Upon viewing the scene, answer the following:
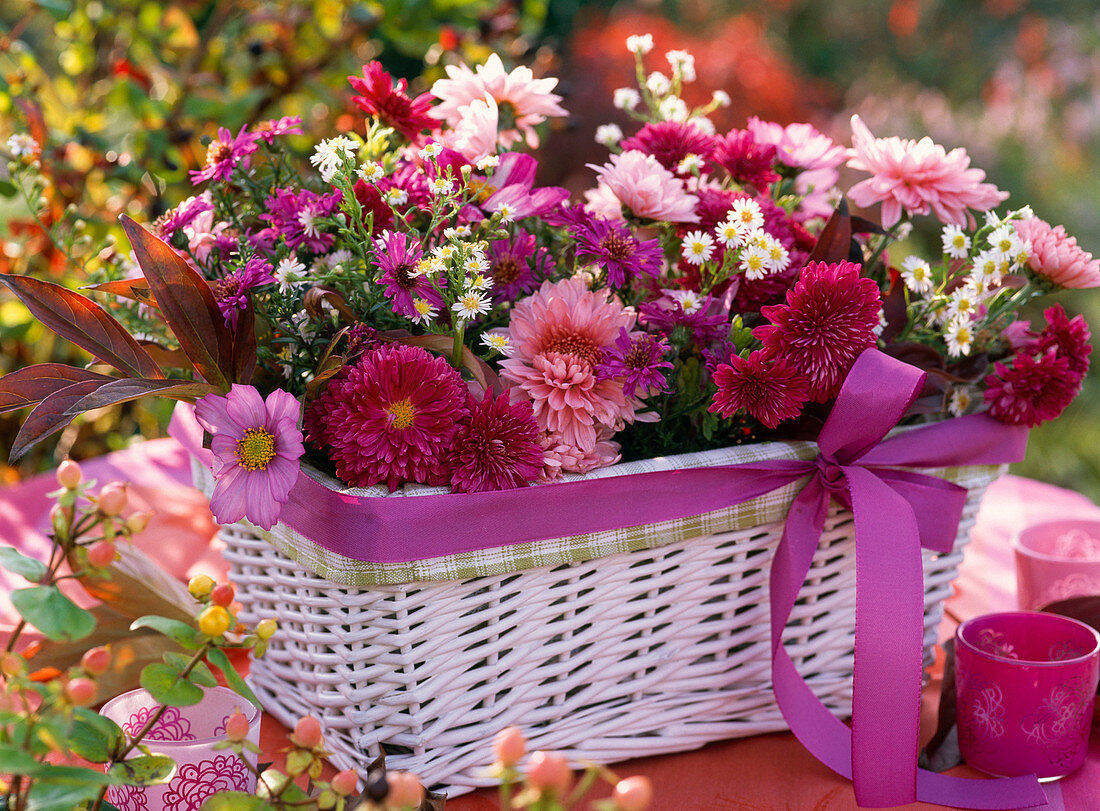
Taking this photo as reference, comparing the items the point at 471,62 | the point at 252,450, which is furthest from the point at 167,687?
the point at 471,62

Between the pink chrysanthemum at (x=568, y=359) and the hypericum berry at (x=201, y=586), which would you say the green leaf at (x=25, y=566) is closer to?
the hypericum berry at (x=201, y=586)

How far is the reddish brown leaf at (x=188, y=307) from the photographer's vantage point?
0.62 meters

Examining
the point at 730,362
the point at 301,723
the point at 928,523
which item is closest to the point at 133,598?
the point at 301,723

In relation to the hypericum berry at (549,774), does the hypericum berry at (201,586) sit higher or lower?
lower

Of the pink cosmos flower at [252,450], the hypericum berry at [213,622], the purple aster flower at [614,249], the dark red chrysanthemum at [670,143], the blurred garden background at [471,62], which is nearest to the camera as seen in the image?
the hypericum berry at [213,622]

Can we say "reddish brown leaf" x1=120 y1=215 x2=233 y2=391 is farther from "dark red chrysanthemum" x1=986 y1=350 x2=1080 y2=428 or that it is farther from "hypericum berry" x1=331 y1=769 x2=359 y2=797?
"dark red chrysanthemum" x1=986 y1=350 x2=1080 y2=428

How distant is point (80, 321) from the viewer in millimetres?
615

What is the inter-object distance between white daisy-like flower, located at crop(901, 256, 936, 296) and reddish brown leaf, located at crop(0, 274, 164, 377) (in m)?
0.56

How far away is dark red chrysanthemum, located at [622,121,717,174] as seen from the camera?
2.69ft

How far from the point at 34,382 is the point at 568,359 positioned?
1.12 ft

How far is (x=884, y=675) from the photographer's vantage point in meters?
0.63

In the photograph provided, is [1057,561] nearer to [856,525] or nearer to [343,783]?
[856,525]

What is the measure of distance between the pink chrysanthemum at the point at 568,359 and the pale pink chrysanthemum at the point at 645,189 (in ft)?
0.31

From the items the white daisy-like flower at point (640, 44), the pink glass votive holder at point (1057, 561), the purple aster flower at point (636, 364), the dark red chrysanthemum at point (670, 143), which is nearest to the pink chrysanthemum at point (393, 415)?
the purple aster flower at point (636, 364)
